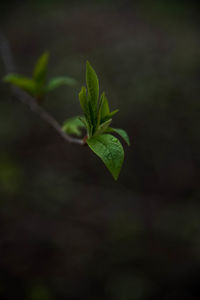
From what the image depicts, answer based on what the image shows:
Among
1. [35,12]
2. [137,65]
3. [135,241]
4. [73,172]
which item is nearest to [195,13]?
[137,65]

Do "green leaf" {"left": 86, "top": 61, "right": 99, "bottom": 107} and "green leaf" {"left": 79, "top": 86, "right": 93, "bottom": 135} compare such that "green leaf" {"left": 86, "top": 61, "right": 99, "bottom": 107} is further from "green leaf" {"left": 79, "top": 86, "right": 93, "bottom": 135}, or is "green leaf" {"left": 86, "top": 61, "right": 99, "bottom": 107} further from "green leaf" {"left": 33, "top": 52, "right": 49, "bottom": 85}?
"green leaf" {"left": 33, "top": 52, "right": 49, "bottom": 85}

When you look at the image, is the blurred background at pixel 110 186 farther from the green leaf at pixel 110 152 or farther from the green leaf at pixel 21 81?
the green leaf at pixel 110 152

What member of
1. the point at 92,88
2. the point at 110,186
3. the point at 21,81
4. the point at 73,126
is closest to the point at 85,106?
the point at 92,88

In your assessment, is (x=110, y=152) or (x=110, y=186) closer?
(x=110, y=152)

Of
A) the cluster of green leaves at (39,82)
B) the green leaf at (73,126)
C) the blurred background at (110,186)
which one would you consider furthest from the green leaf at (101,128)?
the blurred background at (110,186)

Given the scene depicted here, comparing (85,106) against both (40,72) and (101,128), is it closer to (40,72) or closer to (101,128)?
(101,128)

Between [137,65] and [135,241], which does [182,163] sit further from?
[137,65]
